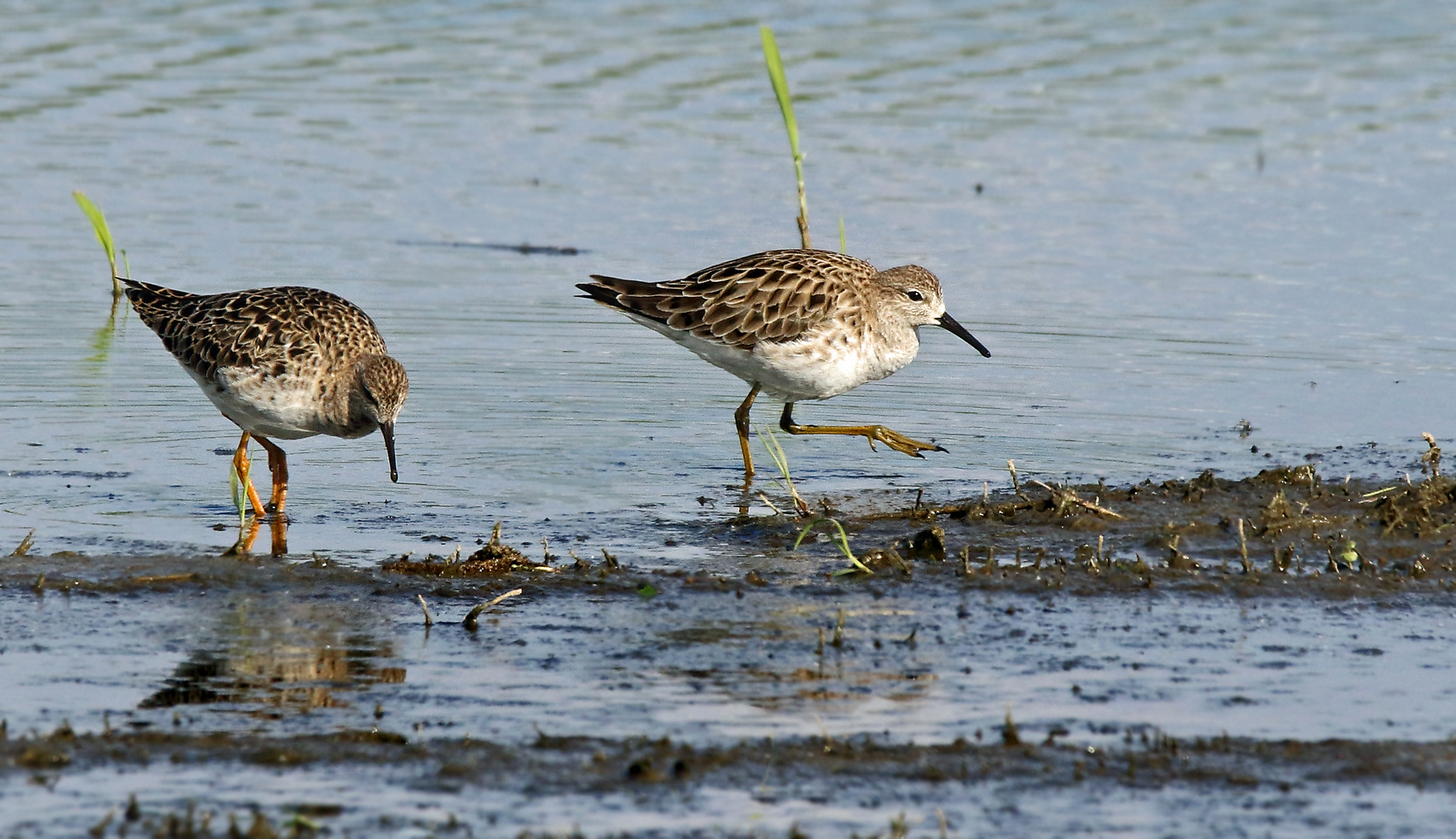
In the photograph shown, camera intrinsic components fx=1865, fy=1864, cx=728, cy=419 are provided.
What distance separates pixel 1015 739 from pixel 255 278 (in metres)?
10.3

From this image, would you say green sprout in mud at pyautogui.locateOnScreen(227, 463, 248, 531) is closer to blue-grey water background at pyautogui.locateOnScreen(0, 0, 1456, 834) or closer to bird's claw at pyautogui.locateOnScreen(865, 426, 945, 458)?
blue-grey water background at pyautogui.locateOnScreen(0, 0, 1456, 834)

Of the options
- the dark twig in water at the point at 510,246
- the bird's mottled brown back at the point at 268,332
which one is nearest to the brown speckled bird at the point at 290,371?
the bird's mottled brown back at the point at 268,332

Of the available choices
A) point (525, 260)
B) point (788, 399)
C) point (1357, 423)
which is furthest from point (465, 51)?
point (1357, 423)

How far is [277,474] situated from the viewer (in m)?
10.9

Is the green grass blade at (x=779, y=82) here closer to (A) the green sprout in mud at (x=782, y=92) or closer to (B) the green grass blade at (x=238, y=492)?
(A) the green sprout in mud at (x=782, y=92)

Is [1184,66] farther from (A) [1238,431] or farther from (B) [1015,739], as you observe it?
(B) [1015,739]

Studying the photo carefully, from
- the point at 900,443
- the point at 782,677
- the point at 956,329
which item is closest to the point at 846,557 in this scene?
the point at 782,677

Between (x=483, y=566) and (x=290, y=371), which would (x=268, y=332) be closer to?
(x=290, y=371)

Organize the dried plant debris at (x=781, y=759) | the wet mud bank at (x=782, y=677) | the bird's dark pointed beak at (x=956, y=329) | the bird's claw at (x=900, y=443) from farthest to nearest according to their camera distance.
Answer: the bird's dark pointed beak at (x=956, y=329), the bird's claw at (x=900, y=443), the dried plant debris at (x=781, y=759), the wet mud bank at (x=782, y=677)

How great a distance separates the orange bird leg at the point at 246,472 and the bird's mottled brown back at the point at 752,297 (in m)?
2.70

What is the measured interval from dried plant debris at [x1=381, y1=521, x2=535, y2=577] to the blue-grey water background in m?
0.56

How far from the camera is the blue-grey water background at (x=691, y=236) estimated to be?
11266 mm

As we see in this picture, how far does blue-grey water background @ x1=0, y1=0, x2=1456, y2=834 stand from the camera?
37.0 feet

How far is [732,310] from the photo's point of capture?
12234mm
